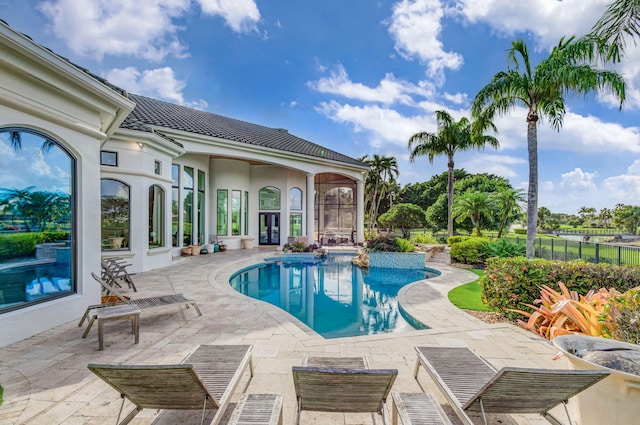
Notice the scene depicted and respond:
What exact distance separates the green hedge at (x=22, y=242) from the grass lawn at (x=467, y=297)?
340 inches

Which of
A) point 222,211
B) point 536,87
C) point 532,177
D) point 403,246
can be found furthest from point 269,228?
point 536,87

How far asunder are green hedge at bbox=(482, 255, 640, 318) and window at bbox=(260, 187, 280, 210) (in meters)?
15.2

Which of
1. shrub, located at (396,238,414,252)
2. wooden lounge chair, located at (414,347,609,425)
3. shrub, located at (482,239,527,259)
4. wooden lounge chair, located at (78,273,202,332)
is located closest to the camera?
wooden lounge chair, located at (414,347,609,425)

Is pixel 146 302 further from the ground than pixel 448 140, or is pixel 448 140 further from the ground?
pixel 448 140

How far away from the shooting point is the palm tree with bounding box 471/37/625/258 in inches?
366

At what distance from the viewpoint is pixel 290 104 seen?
25203 mm

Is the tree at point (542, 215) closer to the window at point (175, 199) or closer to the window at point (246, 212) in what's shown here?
the window at point (246, 212)

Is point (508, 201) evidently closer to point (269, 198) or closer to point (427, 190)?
point (269, 198)

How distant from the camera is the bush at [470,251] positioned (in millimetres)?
13820

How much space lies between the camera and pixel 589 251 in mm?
10938

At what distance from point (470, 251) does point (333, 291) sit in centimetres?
744

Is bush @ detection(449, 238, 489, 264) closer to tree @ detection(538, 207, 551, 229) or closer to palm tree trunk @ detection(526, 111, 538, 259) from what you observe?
palm tree trunk @ detection(526, 111, 538, 259)

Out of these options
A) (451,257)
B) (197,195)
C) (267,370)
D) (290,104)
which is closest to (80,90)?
(267,370)

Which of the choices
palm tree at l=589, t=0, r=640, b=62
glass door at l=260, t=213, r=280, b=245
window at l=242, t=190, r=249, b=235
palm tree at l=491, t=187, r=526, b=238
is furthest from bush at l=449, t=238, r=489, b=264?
window at l=242, t=190, r=249, b=235
